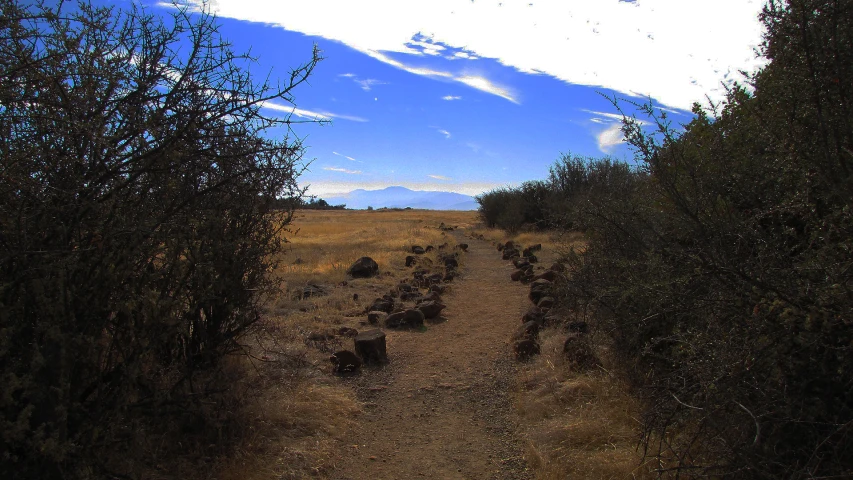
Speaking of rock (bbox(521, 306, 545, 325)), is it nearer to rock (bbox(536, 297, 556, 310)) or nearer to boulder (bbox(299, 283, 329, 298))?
rock (bbox(536, 297, 556, 310))

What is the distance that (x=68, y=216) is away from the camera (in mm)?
2592

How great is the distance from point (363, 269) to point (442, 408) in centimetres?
877

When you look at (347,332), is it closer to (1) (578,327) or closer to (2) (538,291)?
(1) (578,327)

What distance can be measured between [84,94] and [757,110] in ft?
14.7

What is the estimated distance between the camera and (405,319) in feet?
29.0

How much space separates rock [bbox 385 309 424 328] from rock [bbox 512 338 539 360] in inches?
91.9

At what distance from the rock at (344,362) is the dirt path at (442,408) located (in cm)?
18

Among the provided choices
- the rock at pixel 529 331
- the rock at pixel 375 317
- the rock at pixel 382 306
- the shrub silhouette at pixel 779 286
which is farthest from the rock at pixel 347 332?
the shrub silhouette at pixel 779 286

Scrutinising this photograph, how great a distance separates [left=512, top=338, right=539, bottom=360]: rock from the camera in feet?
22.6

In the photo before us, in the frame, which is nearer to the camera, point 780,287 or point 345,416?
point 780,287

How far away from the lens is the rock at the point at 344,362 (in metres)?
6.41

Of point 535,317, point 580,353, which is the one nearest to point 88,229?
point 580,353

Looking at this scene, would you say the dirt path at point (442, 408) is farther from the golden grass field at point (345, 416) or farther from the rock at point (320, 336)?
the rock at point (320, 336)

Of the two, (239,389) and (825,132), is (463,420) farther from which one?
(825,132)
